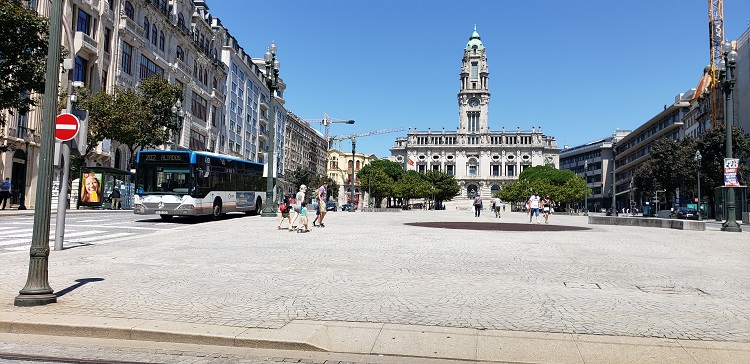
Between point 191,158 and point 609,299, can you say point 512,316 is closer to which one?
point 609,299

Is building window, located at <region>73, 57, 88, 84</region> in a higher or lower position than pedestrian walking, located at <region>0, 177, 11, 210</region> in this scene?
higher

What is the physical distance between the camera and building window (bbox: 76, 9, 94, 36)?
36.3 m

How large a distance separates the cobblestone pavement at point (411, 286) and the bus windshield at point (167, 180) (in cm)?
792

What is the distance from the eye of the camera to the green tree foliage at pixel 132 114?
32844mm

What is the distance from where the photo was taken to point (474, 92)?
157m

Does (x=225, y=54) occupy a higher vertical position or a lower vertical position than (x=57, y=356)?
higher

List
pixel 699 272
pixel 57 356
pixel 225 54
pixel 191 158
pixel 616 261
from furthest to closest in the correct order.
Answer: pixel 225 54 → pixel 191 158 → pixel 616 261 → pixel 699 272 → pixel 57 356

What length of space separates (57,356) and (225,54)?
63769 millimetres

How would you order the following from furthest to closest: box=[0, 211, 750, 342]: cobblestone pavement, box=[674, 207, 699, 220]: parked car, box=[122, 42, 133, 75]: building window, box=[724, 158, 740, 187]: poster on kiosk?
1. box=[674, 207, 699, 220]: parked car
2. box=[122, 42, 133, 75]: building window
3. box=[724, 158, 740, 187]: poster on kiosk
4. box=[0, 211, 750, 342]: cobblestone pavement

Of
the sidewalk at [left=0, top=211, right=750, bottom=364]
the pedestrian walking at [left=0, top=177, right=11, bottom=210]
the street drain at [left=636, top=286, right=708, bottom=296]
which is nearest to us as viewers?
the sidewalk at [left=0, top=211, right=750, bottom=364]

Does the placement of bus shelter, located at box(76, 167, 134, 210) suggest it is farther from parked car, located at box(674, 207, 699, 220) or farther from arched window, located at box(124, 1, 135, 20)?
parked car, located at box(674, 207, 699, 220)

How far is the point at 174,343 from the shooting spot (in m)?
5.16

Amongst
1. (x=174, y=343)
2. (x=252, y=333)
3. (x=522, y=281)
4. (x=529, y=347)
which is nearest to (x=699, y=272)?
(x=522, y=281)

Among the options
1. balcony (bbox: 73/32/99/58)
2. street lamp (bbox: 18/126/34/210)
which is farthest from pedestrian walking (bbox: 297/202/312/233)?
balcony (bbox: 73/32/99/58)
